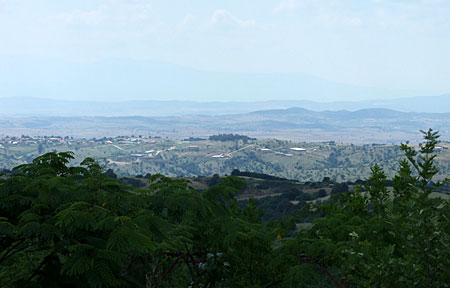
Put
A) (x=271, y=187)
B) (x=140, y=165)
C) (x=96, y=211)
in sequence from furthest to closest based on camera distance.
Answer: (x=140, y=165) → (x=271, y=187) → (x=96, y=211)

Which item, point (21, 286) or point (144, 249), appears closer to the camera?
point (144, 249)

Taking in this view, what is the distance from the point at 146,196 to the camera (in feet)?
26.2

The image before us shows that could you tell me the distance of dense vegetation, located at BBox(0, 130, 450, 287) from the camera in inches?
214

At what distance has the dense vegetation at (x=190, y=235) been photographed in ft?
17.8

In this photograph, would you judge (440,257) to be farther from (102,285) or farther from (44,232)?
(44,232)

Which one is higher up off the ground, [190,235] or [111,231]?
[111,231]

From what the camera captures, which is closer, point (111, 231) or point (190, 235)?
point (111, 231)

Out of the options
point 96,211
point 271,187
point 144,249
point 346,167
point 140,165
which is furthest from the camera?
point 140,165

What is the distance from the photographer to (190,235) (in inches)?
307

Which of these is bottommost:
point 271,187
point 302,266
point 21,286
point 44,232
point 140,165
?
point 140,165

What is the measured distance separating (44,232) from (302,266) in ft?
12.9

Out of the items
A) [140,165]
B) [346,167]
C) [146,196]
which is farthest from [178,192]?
[140,165]

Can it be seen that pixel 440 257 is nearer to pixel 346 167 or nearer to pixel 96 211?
pixel 96 211

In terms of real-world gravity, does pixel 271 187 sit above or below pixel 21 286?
below
